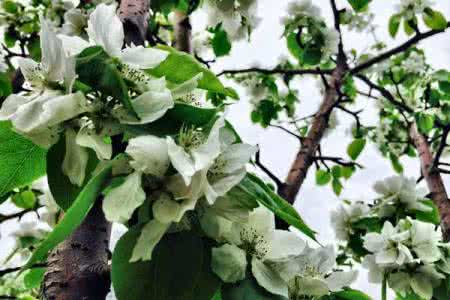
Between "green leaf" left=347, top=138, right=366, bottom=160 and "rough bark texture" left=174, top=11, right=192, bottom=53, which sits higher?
"rough bark texture" left=174, top=11, right=192, bottom=53

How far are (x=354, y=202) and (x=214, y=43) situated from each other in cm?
74

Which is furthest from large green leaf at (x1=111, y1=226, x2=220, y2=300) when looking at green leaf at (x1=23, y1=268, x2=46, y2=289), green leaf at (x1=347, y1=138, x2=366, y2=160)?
green leaf at (x1=347, y1=138, x2=366, y2=160)

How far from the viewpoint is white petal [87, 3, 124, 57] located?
488 millimetres

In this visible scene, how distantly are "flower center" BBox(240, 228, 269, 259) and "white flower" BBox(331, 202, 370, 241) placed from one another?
51.1 inches

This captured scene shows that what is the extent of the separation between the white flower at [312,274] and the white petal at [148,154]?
20 cm

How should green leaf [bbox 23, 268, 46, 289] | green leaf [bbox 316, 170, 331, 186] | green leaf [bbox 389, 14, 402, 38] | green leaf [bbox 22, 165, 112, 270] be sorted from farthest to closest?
green leaf [bbox 316, 170, 331, 186] < green leaf [bbox 389, 14, 402, 38] < green leaf [bbox 23, 268, 46, 289] < green leaf [bbox 22, 165, 112, 270]

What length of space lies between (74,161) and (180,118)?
0.10m

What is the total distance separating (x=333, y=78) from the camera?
221cm

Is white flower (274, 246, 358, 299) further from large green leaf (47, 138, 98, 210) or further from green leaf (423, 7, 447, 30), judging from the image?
green leaf (423, 7, 447, 30)

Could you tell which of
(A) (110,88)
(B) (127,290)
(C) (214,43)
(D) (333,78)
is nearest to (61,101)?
(A) (110,88)

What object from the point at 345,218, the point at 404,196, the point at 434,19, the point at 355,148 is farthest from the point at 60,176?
the point at 355,148

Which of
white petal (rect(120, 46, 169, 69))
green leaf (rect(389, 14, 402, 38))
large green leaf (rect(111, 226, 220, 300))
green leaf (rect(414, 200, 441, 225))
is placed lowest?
green leaf (rect(414, 200, 441, 225))

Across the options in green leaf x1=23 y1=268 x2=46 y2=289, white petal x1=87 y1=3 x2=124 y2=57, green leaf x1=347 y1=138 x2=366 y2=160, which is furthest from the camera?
green leaf x1=347 y1=138 x2=366 y2=160

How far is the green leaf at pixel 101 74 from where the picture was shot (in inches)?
17.7
